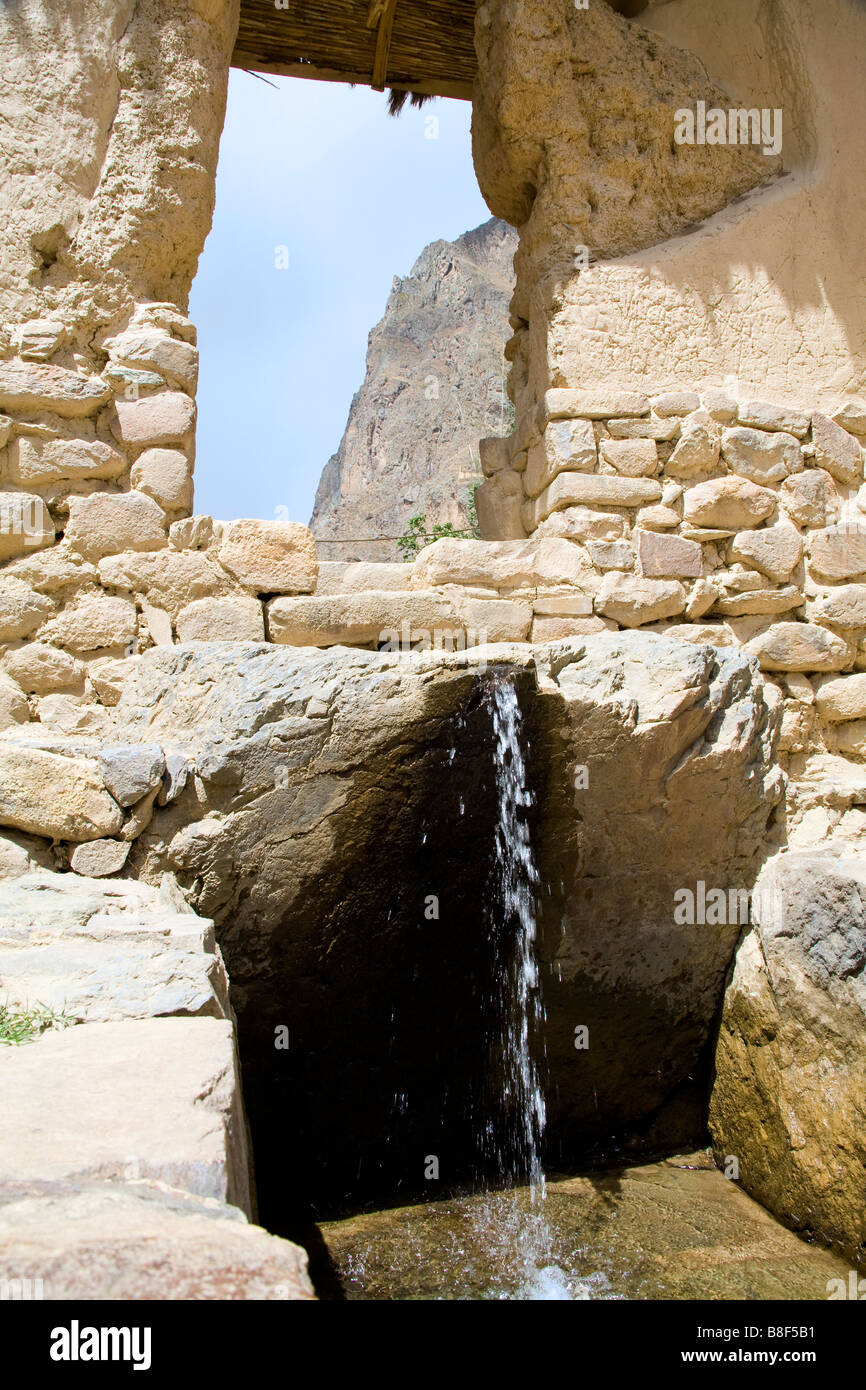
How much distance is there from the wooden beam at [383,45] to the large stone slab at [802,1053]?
4.50 metres

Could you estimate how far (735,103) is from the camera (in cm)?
466

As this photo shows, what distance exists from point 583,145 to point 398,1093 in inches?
152

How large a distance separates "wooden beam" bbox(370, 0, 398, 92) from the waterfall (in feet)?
13.4

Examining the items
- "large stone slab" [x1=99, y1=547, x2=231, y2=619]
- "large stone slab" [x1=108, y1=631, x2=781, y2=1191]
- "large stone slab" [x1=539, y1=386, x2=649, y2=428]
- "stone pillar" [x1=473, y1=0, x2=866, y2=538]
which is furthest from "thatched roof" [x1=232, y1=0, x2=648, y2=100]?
"large stone slab" [x1=108, y1=631, x2=781, y2=1191]

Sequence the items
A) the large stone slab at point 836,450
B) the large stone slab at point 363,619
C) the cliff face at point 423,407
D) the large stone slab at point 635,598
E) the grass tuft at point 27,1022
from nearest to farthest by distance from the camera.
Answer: the grass tuft at point 27,1022
the large stone slab at point 363,619
the large stone slab at point 635,598
the large stone slab at point 836,450
the cliff face at point 423,407

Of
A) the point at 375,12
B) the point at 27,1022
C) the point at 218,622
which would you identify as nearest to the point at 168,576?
the point at 218,622

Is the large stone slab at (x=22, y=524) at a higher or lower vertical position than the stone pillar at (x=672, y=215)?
lower

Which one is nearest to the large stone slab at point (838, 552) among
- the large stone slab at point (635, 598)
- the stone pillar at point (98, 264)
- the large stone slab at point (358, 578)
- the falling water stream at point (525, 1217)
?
the large stone slab at point (635, 598)

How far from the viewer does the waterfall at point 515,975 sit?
9.72 feet

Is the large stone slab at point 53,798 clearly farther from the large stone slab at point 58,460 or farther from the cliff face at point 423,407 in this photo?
the cliff face at point 423,407

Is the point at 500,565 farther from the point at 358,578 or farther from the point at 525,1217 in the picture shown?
the point at 525,1217

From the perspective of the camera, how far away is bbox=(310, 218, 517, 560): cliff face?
17.5 meters
